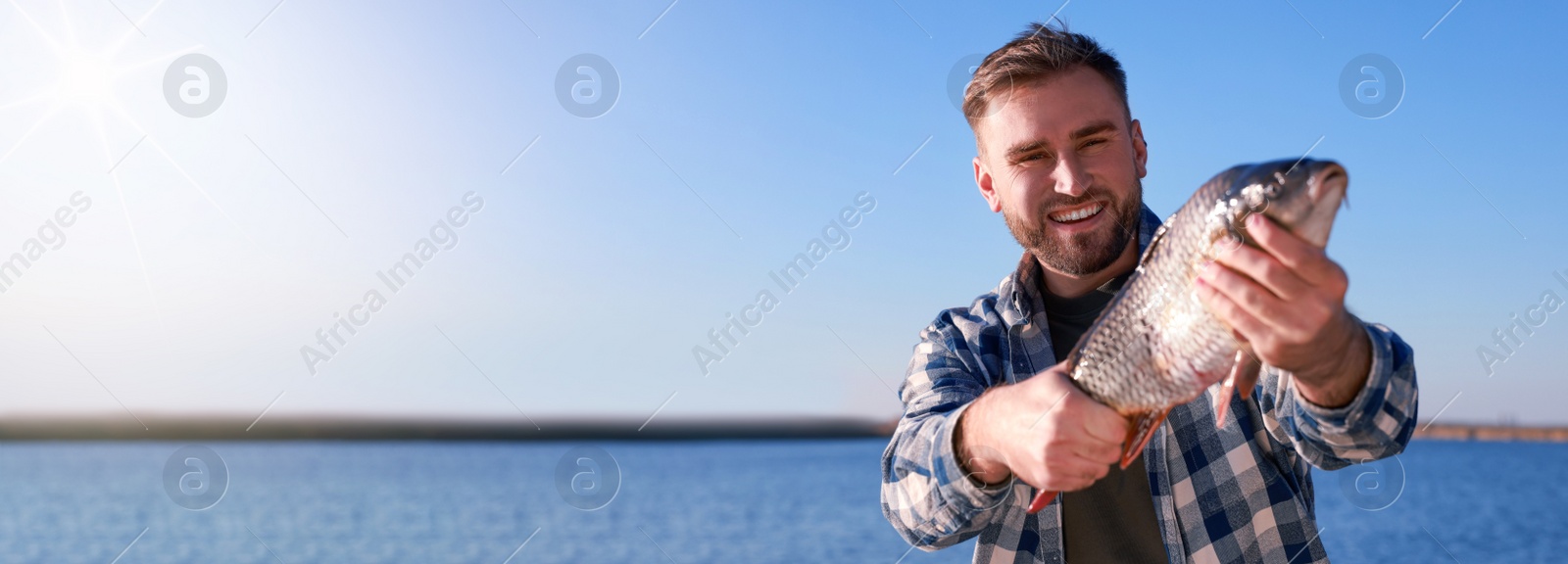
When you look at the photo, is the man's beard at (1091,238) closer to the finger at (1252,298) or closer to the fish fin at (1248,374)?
the fish fin at (1248,374)

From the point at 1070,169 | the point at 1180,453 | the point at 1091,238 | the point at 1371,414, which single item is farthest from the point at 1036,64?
the point at 1371,414

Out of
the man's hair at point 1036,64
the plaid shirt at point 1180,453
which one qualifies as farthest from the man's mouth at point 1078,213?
the man's hair at point 1036,64

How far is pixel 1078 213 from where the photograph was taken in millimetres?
3574

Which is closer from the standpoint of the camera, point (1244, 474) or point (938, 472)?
point (938, 472)

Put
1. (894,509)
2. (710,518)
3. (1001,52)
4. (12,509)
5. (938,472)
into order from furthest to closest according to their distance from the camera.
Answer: (12,509)
(710,518)
(1001,52)
(894,509)
(938,472)

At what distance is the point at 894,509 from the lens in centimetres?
319

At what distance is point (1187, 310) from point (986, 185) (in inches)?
69.7

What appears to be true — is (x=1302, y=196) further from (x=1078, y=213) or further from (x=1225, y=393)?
(x=1078, y=213)

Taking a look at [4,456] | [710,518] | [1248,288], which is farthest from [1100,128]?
[4,456]

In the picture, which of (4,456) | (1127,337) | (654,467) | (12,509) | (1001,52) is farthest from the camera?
(4,456)

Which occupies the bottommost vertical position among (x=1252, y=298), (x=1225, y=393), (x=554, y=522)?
(x=554, y=522)

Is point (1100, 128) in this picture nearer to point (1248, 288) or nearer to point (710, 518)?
point (1248, 288)

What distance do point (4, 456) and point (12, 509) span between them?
283 feet

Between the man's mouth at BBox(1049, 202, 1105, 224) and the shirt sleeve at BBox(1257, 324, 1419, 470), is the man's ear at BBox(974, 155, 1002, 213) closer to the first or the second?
the man's mouth at BBox(1049, 202, 1105, 224)
